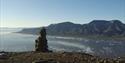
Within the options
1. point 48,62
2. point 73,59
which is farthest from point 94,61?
point 48,62

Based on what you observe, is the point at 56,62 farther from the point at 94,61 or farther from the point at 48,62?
the point at 94,61

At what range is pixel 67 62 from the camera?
33.8 m

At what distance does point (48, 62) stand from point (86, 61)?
5.66m

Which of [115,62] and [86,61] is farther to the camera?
[86,61]

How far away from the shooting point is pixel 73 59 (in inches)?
1431

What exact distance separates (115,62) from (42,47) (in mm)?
26394

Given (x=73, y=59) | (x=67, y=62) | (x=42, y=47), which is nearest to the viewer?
(x=67, y=62)

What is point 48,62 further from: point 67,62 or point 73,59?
point 73,59

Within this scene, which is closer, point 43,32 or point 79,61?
point 79,61

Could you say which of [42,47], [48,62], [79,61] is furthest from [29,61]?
[42,47]

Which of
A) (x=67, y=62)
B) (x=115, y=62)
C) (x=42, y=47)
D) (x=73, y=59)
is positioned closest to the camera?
(x=115, y=62)

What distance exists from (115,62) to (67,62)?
21.4 feet

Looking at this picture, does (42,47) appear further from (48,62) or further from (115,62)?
(115,62)

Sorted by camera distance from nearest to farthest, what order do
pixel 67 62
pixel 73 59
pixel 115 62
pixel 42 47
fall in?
pixel 115 62
pixel 67 62
pixel 73 59
pixel 42 47
